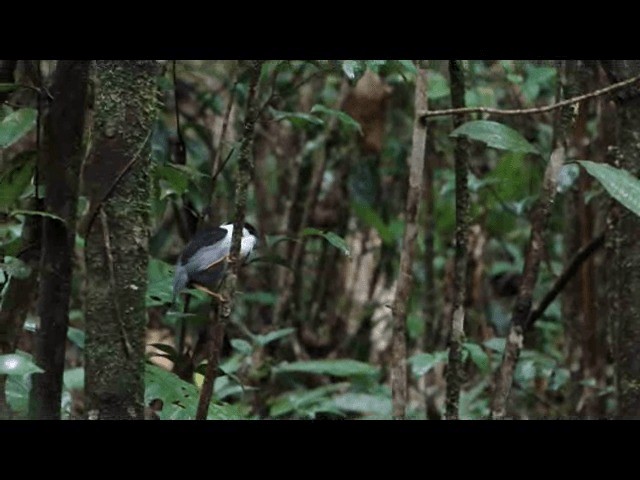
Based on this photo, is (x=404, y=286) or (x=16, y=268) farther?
(x=404, y=286)

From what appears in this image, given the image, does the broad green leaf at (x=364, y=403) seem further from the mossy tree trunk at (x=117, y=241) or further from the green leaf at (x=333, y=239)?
the mossy tree trunk at (x=117, y=241)

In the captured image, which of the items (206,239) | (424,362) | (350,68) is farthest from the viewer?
(424,362)

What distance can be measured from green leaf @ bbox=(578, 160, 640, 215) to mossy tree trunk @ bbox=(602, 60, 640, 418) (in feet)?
0.67

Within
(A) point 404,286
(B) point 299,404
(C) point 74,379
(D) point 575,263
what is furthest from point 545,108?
(B) point 299,404

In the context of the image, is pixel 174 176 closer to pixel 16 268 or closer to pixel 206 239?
pixel 206 239

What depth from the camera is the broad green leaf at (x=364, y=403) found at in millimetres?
3590

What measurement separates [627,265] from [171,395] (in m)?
0.82

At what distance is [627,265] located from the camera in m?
1.78

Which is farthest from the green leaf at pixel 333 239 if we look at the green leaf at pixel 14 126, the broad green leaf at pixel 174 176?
the green leaf at pixel 14 126

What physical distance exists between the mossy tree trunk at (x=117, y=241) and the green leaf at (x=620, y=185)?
733 mm

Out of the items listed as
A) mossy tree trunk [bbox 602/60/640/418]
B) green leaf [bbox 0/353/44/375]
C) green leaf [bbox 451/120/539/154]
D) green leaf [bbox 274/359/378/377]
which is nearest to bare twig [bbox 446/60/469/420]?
green leaf [bbox 451/120/539/154]

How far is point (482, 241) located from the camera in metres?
4.45
